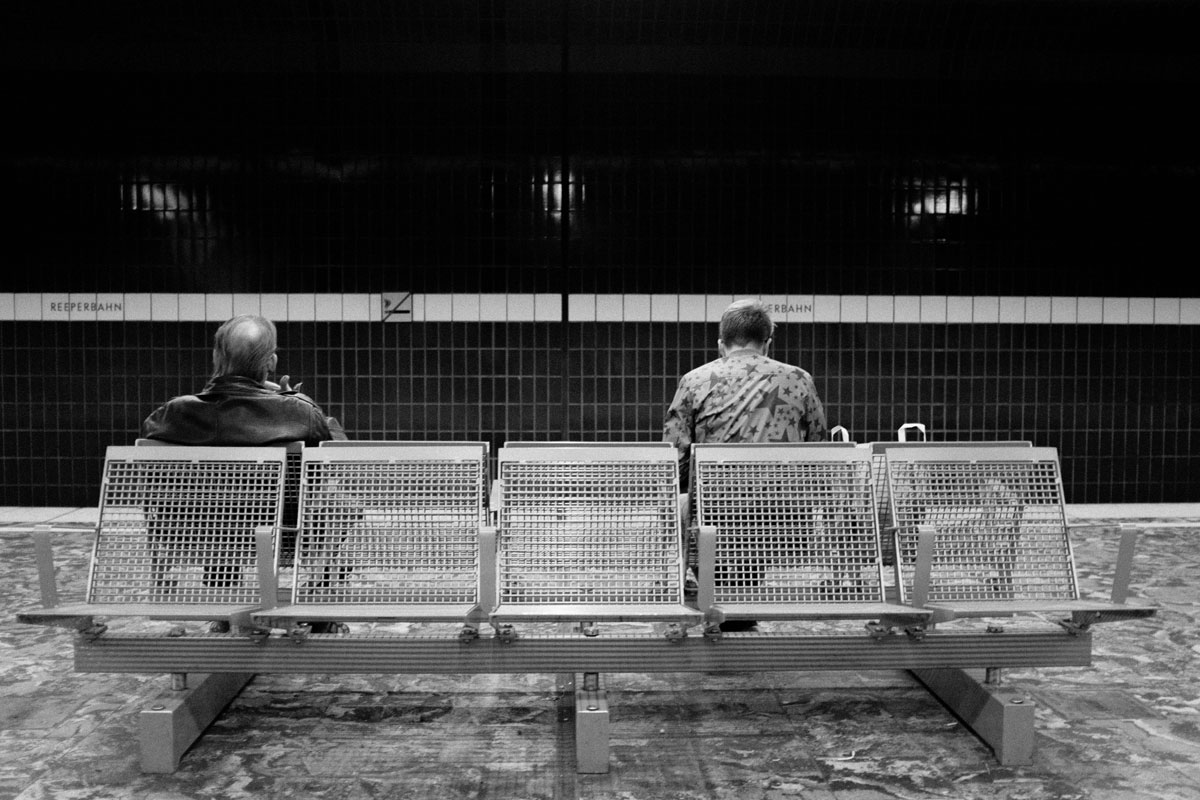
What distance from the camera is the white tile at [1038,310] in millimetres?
6879

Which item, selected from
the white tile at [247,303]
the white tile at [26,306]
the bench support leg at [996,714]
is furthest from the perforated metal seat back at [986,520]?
the white tile at [26,306]

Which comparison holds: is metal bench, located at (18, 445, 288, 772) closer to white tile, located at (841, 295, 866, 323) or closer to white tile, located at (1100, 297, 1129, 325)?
white tile, located at (841, 295, 866, 323)

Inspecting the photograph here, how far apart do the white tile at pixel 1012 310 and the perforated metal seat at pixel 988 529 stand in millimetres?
4190

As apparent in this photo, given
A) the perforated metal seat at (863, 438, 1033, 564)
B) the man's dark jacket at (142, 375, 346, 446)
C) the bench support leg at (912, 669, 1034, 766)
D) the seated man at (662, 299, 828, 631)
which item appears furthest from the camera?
the seated man at (662, 299, 828, 631)

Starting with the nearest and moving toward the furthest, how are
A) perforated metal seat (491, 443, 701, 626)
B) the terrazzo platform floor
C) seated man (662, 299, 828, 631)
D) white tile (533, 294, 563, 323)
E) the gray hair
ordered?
the terrazzo platform floor < perforated metal seat (491, 443, 701, 626) < seated man (662, 299, 828, 631) < the gray hair < white tile (533, 294, 563, 323)

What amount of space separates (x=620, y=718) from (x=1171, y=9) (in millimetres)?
6420

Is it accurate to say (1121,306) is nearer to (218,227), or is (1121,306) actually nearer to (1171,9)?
(1171,9)

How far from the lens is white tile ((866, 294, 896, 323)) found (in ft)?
22.4

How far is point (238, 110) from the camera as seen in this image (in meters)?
6.68

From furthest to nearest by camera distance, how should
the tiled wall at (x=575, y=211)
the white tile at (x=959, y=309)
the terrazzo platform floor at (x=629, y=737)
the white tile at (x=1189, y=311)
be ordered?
the white tile at (x=1189, y=311)
the white tile at (x=959, y=309)
the tiled wall at (x=575, y=211)
the terrazzo platform floor at (x=629, y=737)

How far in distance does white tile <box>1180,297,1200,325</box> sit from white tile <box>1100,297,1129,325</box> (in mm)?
436

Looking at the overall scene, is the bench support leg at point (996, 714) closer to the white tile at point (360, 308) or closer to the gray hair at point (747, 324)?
the gray hair at point (747, 324)

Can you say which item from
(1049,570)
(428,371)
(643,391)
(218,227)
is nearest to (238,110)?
(218,227)

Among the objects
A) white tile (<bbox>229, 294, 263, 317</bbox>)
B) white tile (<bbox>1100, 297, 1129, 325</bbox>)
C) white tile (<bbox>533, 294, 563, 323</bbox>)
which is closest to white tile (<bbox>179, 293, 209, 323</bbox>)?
white tile (<bbox>229, 294, 263, 317</bbox>)
